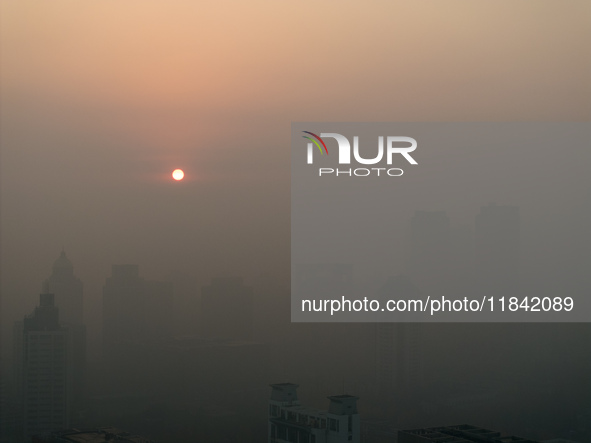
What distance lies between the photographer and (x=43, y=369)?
9.38 feet

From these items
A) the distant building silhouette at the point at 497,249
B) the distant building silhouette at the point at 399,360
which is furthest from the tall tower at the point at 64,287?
the distant building silhouette at the point at 497,249

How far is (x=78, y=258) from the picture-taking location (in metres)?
2.88

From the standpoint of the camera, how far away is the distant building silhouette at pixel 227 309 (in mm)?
2936

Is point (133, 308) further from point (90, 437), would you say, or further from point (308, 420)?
point (308, 420)

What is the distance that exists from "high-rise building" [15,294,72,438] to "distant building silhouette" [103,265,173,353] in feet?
0.58

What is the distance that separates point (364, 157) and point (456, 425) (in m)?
1.10

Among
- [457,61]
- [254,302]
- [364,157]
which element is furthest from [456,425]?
[457,61]

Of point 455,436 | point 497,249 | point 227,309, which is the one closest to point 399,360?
point 455,436

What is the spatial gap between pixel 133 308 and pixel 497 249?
58.2 inches

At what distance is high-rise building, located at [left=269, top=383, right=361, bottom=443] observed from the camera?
2.71 metres

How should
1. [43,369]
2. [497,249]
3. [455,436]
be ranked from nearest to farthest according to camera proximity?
[455,436]
[43,369]
[497,249]

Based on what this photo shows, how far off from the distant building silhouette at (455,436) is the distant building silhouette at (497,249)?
21.6 inches

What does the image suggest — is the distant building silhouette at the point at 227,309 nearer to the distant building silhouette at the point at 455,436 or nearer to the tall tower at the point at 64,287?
the tall tower at the point at 64,287

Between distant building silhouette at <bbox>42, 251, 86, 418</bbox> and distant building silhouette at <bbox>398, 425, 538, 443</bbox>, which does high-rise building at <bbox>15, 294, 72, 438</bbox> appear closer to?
distant building silhouette at <bbox>42, 251, 86, 418</bbox>
